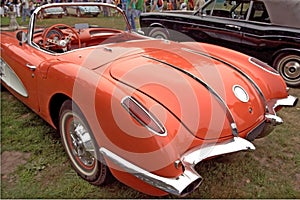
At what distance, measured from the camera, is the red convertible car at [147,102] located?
189 centimetres

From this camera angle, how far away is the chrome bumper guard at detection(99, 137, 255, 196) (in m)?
1.76

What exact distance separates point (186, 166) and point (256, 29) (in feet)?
12.7

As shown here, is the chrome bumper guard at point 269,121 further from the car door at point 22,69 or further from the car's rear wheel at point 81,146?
the car door at point 22,69

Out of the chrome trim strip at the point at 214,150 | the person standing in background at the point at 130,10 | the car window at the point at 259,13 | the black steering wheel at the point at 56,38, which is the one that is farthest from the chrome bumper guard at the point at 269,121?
the person standing in background at the point at 130,10

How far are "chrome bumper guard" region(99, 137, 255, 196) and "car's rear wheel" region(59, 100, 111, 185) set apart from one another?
0.88ft

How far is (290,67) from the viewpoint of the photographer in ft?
16.1

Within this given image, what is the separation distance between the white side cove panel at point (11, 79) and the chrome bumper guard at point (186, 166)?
1.75 meters

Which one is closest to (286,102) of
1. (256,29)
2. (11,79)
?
(256,29)

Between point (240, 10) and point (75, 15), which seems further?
point (240, 10)

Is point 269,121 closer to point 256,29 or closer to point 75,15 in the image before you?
point 75,15

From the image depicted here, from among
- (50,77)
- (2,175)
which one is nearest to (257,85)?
(50,77)

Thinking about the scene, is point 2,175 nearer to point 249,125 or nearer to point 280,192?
point 249,125

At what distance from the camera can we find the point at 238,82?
2.58 metres

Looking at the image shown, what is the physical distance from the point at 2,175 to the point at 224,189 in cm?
192
